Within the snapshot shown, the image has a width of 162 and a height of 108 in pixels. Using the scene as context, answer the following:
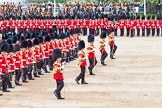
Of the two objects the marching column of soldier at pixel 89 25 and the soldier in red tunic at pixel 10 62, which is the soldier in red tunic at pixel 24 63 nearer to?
the soldier in red tunic at pixel 10 62

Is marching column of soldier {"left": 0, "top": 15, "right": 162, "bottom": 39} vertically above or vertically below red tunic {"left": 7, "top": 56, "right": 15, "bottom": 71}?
below

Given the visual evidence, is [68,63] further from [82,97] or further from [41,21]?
[41,21]

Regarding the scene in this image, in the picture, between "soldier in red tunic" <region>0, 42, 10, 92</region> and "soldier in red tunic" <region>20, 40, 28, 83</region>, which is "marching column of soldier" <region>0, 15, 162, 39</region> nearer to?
"soldier in red tunic" <region>20, 40, 28, 83</region>

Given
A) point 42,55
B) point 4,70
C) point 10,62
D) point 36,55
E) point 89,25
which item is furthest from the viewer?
point 89,25

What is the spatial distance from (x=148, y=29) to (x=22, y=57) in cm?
1687

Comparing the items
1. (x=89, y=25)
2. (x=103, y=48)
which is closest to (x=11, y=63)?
(x=103, y=48)

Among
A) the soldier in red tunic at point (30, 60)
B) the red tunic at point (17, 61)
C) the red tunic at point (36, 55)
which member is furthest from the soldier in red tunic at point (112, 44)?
the red tunic at point (17, 61)

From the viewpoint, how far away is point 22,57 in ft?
Answer: 63.6

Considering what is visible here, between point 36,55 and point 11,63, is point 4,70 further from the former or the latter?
point 36,55

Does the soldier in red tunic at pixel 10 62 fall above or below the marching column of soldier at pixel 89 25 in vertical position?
above

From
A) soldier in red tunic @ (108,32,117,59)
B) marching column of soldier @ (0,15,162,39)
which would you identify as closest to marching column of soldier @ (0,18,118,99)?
soldier in red tunic @ (108,32,117,59)

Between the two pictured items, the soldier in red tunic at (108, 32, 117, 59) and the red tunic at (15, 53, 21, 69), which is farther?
the soldier in red tunic at (108, 32, 117, 59)

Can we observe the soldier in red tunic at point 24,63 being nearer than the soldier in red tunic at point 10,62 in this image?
No

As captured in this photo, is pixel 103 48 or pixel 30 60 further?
pixel 103 48
